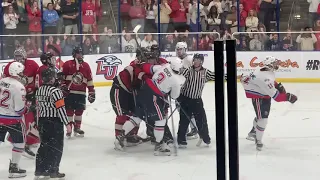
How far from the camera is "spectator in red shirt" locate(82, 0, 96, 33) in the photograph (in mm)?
6363

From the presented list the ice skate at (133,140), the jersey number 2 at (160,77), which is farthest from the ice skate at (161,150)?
the jersey number 2 at (160,77)

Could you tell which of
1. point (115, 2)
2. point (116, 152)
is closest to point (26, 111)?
point (116, 152)

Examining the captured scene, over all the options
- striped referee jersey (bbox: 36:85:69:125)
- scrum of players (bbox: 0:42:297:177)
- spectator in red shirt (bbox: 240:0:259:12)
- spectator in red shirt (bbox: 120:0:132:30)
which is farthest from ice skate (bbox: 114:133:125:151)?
spectator in red shirt (bbox: 240:0:259:12)

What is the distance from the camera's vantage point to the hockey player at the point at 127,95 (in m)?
3.03

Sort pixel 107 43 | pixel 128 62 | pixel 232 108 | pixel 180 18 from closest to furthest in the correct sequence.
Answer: pixel 232 108, pixel 128 62, pixel 107 43, pixel 180 18

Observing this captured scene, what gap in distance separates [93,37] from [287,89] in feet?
4.34

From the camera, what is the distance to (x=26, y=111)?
9.12ft

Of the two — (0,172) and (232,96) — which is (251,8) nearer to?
(0,172)

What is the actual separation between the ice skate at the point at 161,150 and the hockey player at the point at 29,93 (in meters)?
0.68

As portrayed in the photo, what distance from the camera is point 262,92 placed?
290cm

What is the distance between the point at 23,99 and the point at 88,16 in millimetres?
4307

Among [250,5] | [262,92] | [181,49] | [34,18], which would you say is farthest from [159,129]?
[250,5]

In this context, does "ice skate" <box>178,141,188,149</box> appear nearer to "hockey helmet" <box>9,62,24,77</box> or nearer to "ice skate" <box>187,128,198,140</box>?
"ice skate" <box>187,128,198,140</box>

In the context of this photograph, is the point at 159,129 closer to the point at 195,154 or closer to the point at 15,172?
the point at 195,154
